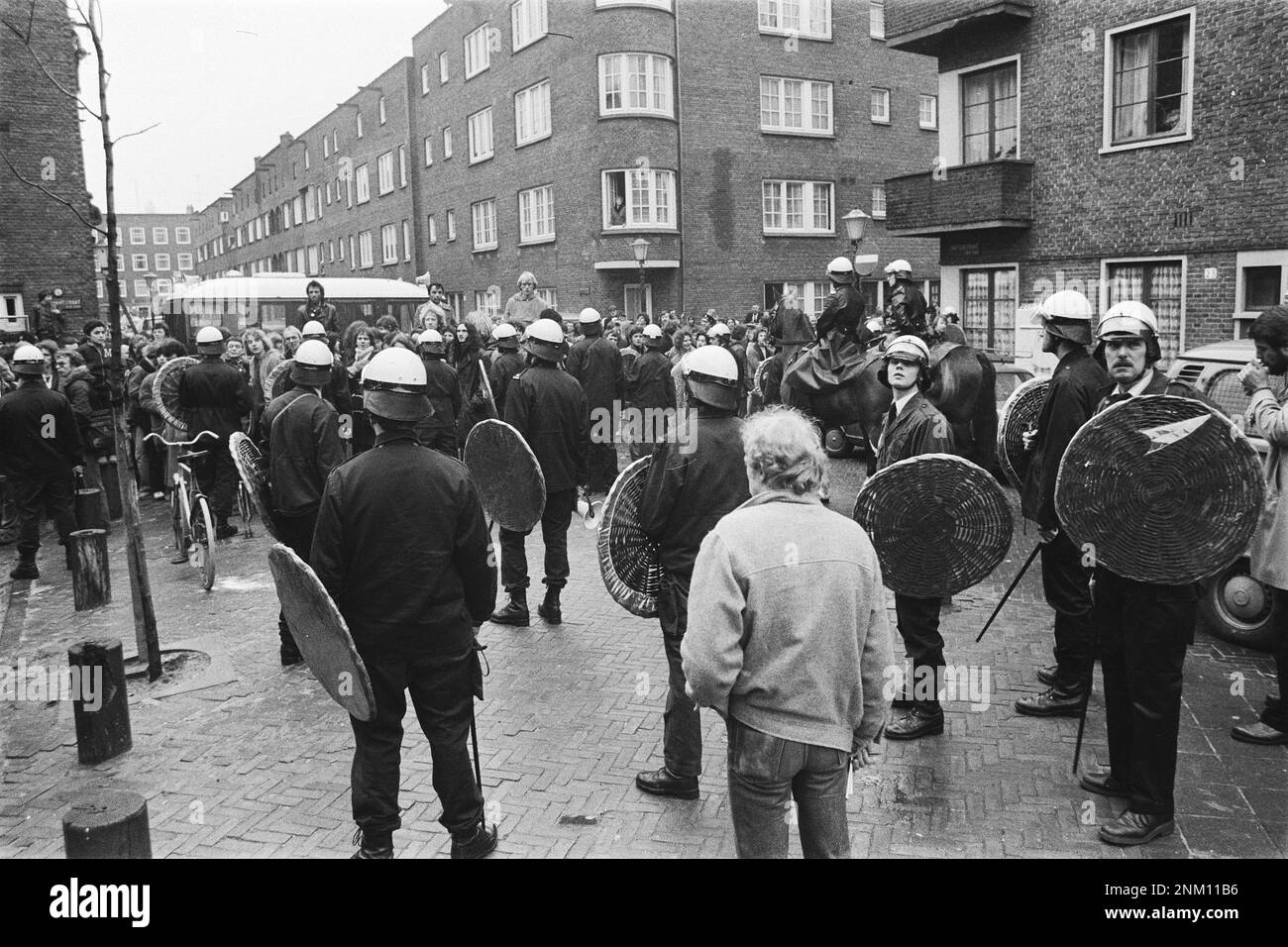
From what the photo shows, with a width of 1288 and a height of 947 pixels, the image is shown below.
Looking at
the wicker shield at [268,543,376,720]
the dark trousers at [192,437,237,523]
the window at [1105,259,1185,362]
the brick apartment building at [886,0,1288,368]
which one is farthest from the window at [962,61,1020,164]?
the wicker shield at [268,543,376,720]

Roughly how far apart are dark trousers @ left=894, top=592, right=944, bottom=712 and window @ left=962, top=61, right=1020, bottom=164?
53.7ft

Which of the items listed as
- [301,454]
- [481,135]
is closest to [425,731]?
[301,454]

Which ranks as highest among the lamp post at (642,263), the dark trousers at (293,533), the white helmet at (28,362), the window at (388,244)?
the window at (388,244)

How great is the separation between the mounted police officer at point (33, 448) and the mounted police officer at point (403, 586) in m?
7.53

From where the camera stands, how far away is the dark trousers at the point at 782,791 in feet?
10.5

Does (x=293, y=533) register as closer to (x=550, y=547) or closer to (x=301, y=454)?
(x=301, y=454)

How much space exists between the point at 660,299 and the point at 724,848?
2770 centimetres

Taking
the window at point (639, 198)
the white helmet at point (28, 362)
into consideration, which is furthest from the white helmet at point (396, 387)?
the window at point (639, 198)

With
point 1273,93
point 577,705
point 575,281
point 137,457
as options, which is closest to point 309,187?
point 575,281

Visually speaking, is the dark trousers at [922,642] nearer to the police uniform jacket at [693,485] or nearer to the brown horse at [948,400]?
the police uniform jacket at [693,485]

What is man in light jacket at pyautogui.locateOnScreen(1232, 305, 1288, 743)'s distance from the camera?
5.32 m

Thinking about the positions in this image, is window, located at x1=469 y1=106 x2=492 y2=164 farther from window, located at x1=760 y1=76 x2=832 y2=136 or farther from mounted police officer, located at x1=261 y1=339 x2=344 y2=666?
mounted police officer, located at x1=261 y1=339 x2=344 y2=666

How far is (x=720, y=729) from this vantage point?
5840 millimetres

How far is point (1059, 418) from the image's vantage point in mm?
5457
